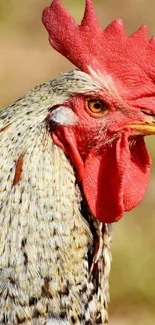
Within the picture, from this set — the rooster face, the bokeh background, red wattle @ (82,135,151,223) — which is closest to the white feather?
the rooster face

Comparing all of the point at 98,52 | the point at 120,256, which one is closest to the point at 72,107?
the point at 98,52

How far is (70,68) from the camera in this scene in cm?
907

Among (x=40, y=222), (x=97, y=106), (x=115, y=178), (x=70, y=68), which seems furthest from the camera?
(x=70, y=68)

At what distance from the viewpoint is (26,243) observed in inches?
132

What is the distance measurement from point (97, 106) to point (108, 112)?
6cm

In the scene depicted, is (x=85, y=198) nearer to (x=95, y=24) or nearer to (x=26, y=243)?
(x=26, y=243)

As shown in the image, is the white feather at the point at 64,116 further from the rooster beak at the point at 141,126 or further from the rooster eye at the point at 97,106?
the rooster beak at the point at 141,126

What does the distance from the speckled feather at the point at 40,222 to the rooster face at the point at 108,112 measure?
6 cm

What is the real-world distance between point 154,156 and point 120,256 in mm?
1434

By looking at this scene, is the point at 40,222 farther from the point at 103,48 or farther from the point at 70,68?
the point at 70,68

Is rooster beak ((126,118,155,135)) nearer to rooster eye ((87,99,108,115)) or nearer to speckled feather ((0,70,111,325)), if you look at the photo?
rooster eye ((87,99,108,115))

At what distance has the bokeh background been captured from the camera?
6.50 metres

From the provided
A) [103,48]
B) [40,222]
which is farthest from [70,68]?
[40,222]

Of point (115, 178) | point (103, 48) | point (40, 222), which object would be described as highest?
point (103, 48)
